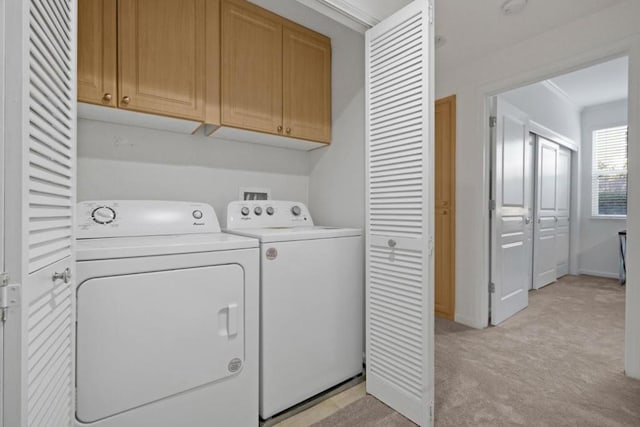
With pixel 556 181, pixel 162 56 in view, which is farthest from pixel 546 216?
pixel 162 56

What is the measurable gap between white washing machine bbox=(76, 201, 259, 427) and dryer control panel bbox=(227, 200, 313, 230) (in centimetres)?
53

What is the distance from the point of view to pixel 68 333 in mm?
965

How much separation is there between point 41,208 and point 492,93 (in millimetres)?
3046

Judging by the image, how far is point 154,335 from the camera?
1194 mm

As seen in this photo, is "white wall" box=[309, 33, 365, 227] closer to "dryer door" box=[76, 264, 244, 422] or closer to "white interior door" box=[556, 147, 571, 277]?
"dryer door" box=[76, 264, 244, 422]

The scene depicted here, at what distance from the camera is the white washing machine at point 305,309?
4.92 feet

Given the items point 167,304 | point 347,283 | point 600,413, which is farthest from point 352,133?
point 600,413

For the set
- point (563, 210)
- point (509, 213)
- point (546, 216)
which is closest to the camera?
point (509, 213)

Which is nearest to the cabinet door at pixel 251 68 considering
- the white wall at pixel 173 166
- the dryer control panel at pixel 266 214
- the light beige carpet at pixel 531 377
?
the white wall at pixel 173 166

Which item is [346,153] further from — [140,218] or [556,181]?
[556,181]

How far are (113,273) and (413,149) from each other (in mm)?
1390

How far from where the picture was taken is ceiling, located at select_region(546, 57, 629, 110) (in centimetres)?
349

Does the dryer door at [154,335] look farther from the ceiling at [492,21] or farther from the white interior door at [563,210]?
the white interior door at [563,210]

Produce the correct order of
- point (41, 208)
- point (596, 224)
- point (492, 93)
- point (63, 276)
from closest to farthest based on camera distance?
1. point (41, 208)
2. point (63, 276)
3. point (492, 93)
4. point (596, 224)
